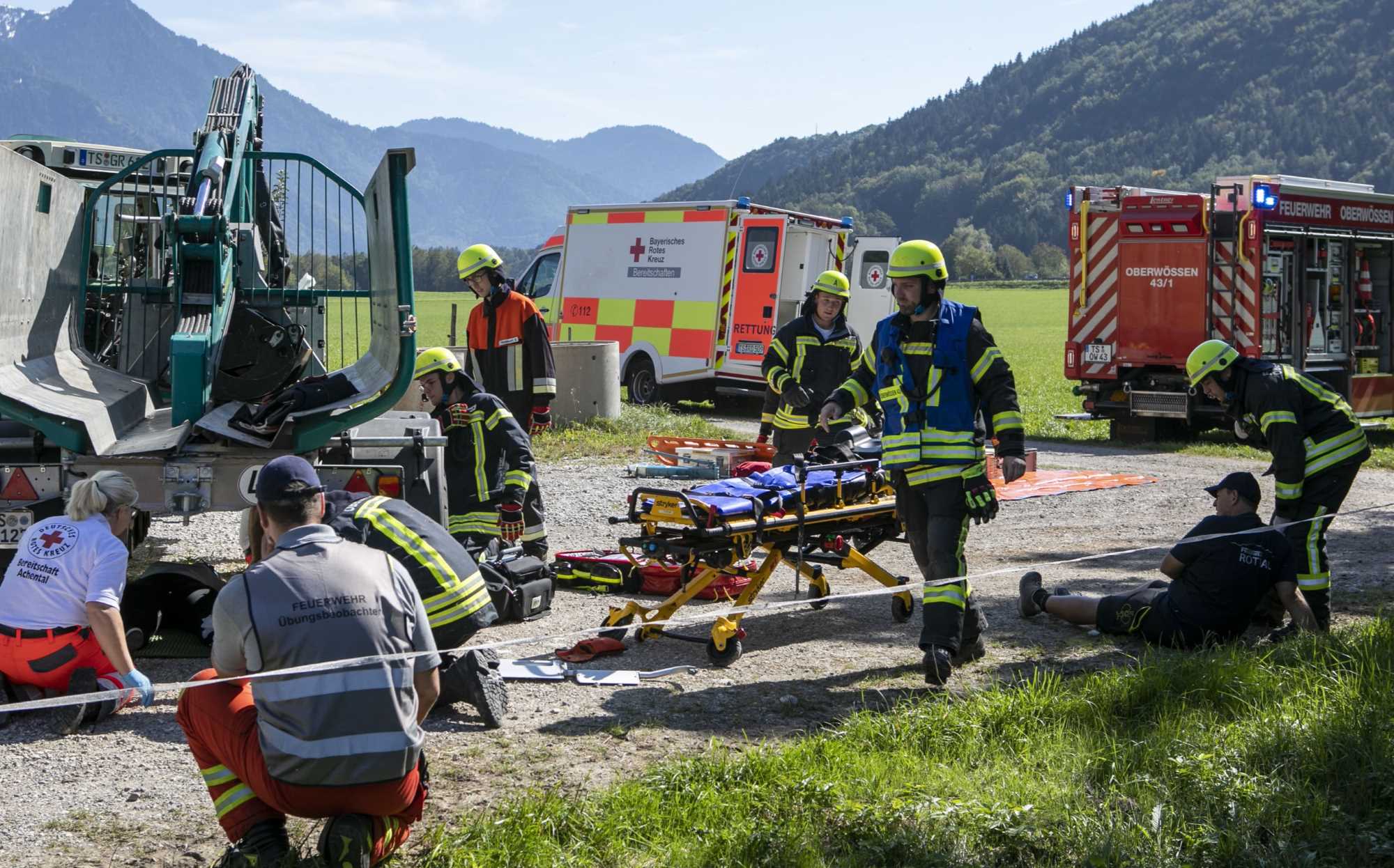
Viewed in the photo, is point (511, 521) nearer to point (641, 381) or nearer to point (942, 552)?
point (942, 552)

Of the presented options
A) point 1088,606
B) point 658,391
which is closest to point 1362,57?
point 658,391

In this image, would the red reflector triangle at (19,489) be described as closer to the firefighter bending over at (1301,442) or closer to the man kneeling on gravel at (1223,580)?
the man kneeling on gravel at (1223,580)

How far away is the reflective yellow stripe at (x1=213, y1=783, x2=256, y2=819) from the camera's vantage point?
11.7 ft

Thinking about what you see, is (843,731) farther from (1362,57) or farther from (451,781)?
(1362,57)

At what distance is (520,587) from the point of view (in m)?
6.55

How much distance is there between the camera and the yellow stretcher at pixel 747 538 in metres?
6.03

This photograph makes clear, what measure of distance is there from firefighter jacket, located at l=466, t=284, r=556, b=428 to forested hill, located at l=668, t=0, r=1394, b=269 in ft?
358

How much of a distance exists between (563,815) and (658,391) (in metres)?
14.4

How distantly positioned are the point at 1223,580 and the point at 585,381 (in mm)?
9965

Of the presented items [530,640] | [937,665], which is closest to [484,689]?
[530,640]

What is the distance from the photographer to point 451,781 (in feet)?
14.4

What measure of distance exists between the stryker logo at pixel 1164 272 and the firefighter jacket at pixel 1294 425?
8662 millimetres

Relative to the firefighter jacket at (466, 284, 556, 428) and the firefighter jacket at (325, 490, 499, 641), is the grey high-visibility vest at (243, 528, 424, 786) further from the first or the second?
the firefighter jacket at (466, 284, 556, 428)

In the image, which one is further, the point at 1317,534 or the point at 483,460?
the point at 483,460
